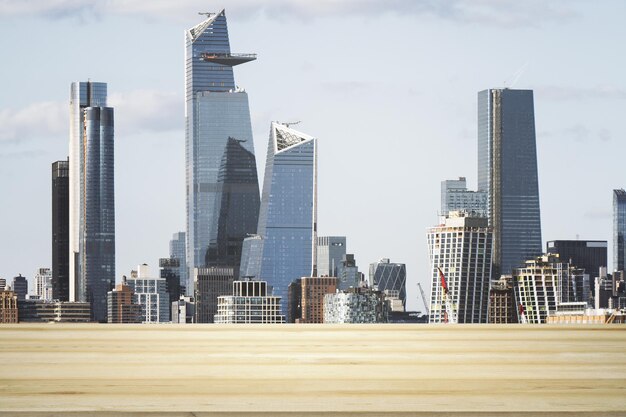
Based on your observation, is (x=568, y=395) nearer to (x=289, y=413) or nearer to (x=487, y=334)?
(x=289, y=413)

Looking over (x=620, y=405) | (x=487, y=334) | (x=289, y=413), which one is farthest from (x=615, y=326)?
(x=289, y=413)

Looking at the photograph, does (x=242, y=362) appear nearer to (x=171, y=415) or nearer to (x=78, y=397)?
(x=78, y=397)

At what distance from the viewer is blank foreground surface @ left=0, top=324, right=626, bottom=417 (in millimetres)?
13141

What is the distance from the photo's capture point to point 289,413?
12.6m

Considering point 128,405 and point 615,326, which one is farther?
point 615,326

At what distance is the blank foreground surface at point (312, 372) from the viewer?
43.1ft

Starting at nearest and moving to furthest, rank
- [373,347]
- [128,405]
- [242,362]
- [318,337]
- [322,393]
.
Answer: [128,405], [322,393], [242,362], [373,347], [318,337]

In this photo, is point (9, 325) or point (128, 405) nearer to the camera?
point (128, 405)

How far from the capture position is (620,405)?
13.2 metres

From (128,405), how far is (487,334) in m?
9.62

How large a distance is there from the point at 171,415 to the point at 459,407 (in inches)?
103

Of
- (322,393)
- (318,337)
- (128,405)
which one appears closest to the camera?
(128,405)

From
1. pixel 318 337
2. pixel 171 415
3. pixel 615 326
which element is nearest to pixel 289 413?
pixel 171 415

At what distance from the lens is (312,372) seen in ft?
51.6
